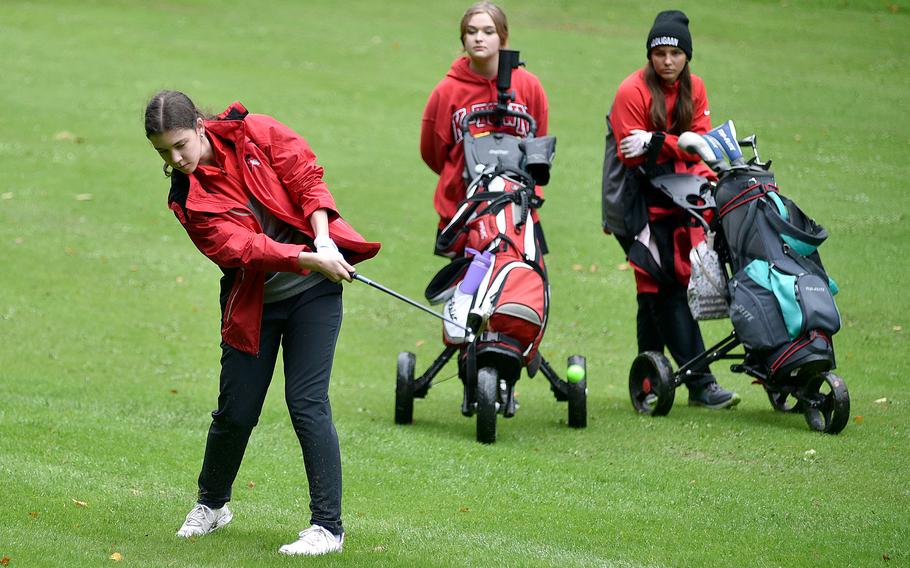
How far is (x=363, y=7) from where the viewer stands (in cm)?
2681

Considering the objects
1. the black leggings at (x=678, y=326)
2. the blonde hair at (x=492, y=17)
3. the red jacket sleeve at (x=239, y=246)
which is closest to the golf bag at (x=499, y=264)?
the blonde hair at (x=492, y=17)

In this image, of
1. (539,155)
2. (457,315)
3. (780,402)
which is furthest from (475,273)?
(780,402)

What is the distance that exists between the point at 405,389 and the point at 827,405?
2.58m

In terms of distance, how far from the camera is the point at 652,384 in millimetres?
8070

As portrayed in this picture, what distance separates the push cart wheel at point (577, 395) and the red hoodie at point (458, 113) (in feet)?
4.23

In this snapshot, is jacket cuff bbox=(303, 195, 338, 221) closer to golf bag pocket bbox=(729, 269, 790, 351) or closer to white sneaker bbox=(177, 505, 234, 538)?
white sneaker bbox=(177, 505, 234, 538)

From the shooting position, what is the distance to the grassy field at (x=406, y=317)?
567cm

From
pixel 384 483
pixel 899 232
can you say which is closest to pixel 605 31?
pixel 899 232

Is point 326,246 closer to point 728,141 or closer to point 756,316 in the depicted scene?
point 756,316

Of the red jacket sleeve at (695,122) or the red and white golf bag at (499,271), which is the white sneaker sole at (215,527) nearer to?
the red and white golf bag at (499,271)

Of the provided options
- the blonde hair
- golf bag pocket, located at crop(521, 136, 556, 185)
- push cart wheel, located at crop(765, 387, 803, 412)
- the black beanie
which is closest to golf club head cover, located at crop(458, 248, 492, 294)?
golf bag pocket, located at crop(521, 136, 556, 185)

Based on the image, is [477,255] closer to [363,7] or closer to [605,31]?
[605,31]

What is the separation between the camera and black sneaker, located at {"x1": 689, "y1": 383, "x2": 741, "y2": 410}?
26.8 ft

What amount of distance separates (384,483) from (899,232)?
330 inches
